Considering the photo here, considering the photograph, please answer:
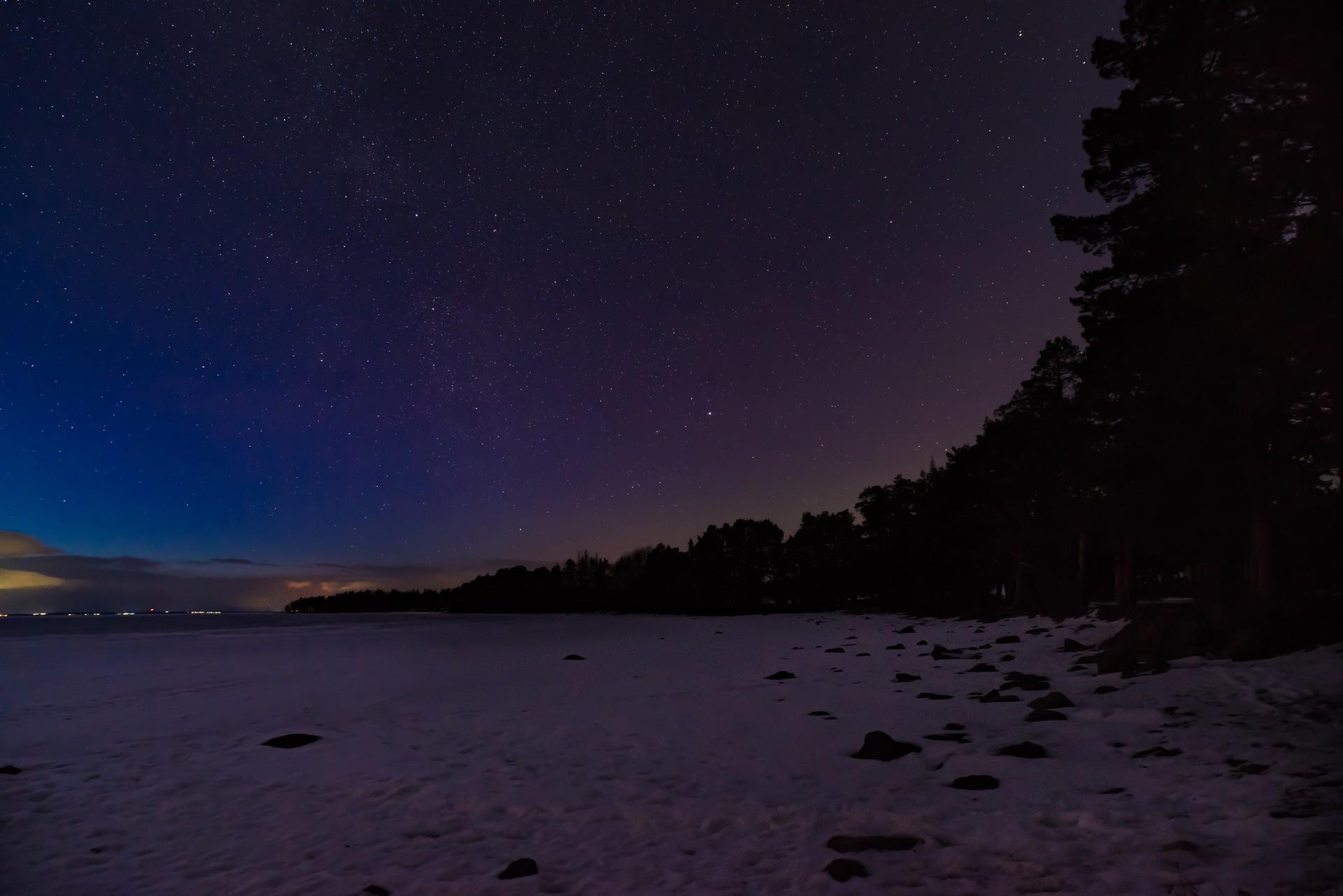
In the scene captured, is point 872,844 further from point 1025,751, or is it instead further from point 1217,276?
point 1217,276

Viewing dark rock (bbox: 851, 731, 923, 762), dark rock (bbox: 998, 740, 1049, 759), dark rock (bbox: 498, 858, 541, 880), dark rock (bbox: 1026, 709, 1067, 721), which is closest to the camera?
dark rock (bbox: 498, 858, 541, 880)

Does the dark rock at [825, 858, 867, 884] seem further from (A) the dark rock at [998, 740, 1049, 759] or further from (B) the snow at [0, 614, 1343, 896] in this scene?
(A) the dark rock at [998, 740, 1049, 759]

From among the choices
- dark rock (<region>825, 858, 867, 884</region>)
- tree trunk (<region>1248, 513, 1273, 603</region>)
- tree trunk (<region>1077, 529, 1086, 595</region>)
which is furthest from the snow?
tree trunk (<region>1077, 529, 1086, 595</region>)

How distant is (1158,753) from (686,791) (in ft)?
18.2

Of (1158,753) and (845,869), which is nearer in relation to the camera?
(845,869)

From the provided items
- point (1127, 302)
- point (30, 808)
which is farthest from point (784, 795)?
point (1127, 302)

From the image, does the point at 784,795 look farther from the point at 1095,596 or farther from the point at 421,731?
the point at 1095,596

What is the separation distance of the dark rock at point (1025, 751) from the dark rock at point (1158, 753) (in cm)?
98

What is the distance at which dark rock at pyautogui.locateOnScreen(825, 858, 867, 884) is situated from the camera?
5.59 metres

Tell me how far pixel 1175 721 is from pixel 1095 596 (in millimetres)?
60352

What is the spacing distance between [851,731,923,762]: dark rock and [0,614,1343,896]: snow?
21 cm

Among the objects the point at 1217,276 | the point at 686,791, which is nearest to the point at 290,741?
the point at 686,791

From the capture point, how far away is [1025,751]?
8969 mm

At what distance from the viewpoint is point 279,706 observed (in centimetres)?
1630
